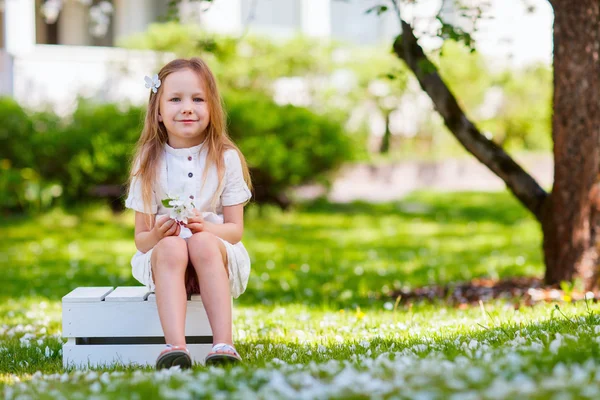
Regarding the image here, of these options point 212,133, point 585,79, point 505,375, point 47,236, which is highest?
point 585,79

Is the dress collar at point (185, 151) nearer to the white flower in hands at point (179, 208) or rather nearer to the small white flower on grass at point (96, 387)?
the white flower in hands at point (179, 208)

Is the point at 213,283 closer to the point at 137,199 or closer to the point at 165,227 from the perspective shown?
the point at 165,227

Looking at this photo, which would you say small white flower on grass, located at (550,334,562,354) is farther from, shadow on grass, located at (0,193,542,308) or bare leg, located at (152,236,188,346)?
shadow on grass, located at (0,193,542,308)

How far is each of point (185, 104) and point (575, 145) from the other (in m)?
2.47

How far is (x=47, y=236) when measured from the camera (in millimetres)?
8383

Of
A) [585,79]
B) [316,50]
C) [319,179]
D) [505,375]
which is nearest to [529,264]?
[585,79]

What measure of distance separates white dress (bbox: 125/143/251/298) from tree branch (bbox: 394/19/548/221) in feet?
5.53

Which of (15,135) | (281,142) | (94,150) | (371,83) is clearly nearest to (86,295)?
(94,150)

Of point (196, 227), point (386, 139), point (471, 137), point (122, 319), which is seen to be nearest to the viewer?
point (196, 227)

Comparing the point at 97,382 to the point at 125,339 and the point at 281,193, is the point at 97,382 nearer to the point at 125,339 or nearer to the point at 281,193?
the point at 125,339

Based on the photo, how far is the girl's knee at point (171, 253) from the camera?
3070mm

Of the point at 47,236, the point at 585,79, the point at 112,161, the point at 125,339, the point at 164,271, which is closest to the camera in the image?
the point at 164,271

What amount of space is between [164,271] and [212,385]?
2.91ft

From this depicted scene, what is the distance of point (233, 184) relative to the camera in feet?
11.4
